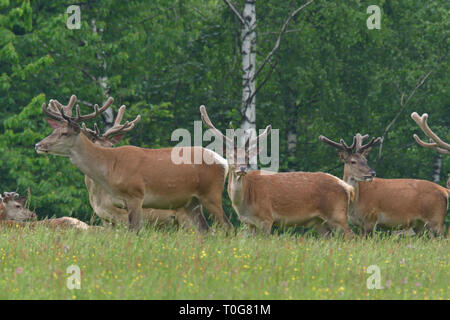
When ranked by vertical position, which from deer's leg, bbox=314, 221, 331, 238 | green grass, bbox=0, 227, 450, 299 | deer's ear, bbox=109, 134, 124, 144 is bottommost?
deer's leg, bbox=314, 221, 331, 238

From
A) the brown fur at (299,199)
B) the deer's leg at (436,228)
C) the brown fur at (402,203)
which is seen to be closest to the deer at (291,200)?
the brown fur at (299,199)

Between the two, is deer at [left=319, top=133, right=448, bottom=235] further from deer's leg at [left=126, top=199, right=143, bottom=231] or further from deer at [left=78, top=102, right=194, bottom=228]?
A: deer's leg at [left=126, top=199, right=143, bottom=231]

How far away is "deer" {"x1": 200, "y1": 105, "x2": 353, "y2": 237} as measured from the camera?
11.6 meters

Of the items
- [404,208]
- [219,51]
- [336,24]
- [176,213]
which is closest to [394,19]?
[336,24]

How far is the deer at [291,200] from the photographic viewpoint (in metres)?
11.6

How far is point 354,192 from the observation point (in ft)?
42.2

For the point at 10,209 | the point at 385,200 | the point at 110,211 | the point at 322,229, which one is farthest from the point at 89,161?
the point at 385,200

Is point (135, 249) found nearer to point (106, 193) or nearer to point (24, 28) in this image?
point (106, 193)

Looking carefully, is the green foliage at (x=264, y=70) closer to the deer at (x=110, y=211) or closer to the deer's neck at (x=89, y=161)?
the deer at (x=110, y=211)

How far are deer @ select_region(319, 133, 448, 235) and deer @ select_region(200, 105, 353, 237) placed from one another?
0.78 metres

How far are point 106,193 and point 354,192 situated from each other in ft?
12.5

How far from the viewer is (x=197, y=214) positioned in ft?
39.2

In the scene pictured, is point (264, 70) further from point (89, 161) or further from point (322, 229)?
point (89, 161)

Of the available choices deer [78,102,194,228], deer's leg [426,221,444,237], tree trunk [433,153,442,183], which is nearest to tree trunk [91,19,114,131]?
deer [78,102,194,228]
